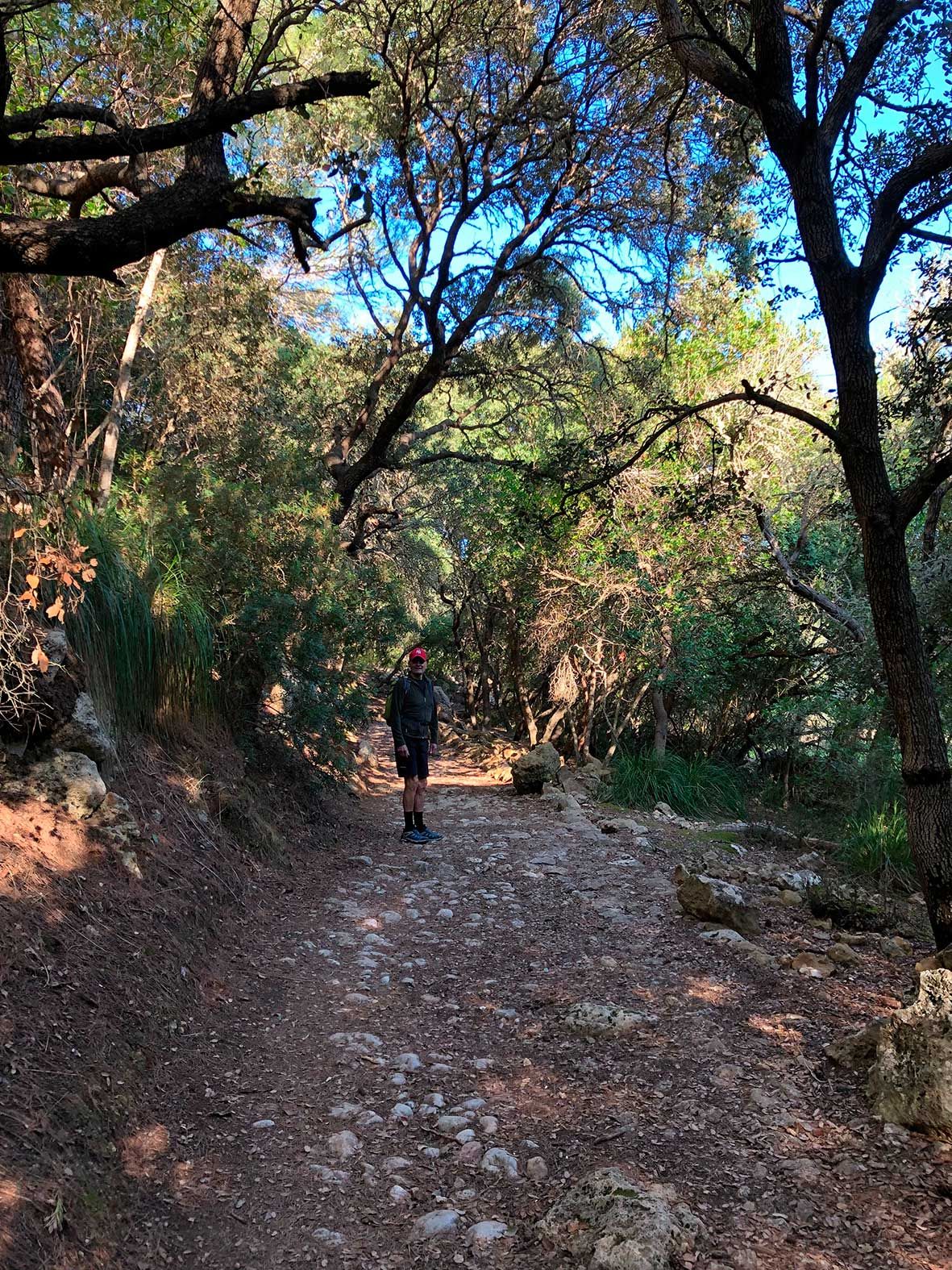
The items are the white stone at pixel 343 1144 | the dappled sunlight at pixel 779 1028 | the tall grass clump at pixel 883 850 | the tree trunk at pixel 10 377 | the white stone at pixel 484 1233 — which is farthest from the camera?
the tall grass clump at pixel 883 850

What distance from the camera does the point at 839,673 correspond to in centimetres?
924

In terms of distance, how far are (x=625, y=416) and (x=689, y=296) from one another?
6.61 ft

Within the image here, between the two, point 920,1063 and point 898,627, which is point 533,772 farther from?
point 920,1063

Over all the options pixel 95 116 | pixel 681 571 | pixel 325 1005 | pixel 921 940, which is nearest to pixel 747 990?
pixel 921 940

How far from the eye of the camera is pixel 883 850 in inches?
290

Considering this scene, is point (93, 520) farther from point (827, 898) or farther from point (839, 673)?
point (839, 673)

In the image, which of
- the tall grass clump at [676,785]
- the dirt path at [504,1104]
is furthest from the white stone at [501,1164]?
the tall grass clump at [676,785]

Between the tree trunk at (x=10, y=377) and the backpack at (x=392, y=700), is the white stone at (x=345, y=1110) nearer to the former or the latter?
the backpack at (x=392, y=700)

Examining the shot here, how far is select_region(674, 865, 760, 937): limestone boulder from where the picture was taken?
525 centimetres

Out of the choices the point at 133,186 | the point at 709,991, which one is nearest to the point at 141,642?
the point at 133,186

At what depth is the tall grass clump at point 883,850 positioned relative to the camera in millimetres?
7137

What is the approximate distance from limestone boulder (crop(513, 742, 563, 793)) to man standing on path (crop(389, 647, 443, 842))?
2918mm

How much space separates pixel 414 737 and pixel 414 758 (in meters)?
0.22

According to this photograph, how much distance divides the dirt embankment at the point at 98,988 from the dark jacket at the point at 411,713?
262 centimetres
